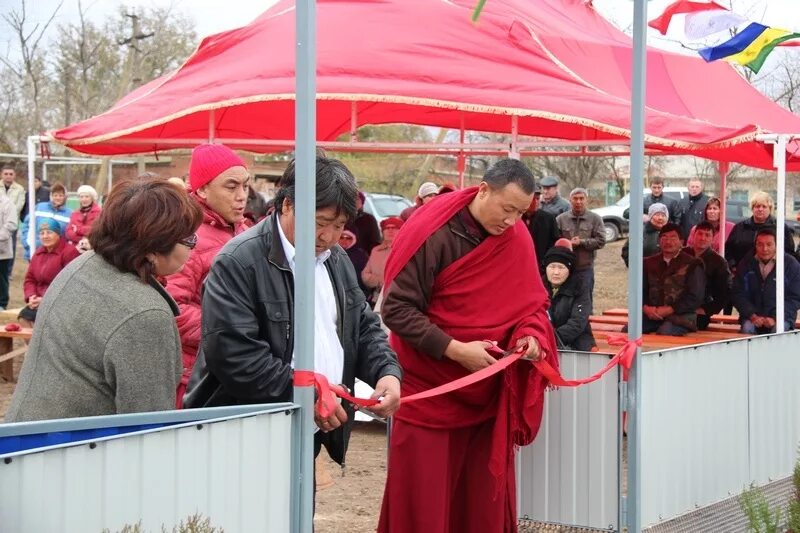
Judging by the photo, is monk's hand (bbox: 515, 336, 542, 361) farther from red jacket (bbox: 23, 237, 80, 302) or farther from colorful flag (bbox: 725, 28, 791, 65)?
red jacket (bbox: 23, 237, 80, 302)

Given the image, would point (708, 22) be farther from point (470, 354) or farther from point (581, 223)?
point (581, 223)

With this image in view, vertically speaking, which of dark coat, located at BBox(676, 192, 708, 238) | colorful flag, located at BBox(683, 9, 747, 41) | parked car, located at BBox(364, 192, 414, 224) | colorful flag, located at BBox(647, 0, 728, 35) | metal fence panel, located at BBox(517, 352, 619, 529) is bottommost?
metal fence panel, located at BBox(517, 352, 619, 529)

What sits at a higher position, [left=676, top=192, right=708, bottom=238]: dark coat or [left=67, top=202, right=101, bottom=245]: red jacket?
[left=676, top=192, right=708, bottom=238]: dark coat

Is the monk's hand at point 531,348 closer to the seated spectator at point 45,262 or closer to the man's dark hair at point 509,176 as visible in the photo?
the man's dark hair at point 509,176

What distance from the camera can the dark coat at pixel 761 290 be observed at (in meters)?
8.88

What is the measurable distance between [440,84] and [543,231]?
1569mm

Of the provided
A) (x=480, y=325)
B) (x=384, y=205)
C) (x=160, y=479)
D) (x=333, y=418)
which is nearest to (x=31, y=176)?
(x=480, y=325)

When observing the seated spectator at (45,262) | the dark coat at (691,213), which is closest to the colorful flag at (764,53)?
the seated spectator at (45,262)

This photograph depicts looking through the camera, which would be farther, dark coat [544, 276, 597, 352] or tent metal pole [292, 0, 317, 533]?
dark coat [544, 276, 597, 352]

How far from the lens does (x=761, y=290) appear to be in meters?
9.14

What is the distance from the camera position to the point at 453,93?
8062mm

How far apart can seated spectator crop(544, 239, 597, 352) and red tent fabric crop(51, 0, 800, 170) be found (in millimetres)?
1021

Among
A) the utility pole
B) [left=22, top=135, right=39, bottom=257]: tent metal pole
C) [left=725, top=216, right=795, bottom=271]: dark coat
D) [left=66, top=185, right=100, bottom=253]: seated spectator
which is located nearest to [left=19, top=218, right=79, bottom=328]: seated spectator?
[left=22, top=135, right=39, bottom=257]: tent metal pole

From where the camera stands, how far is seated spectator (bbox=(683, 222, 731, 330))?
9.61 metres
